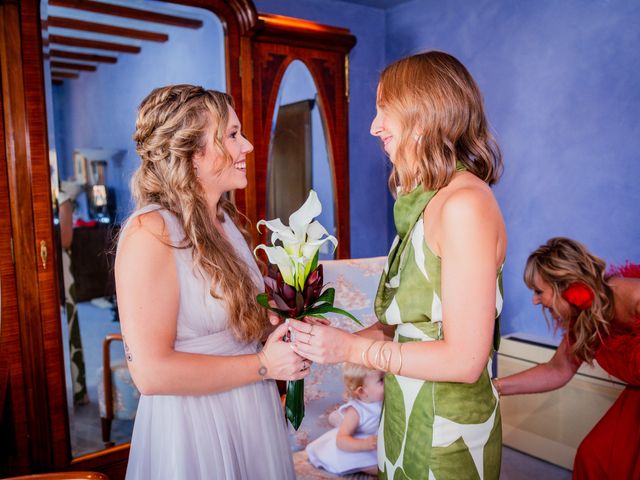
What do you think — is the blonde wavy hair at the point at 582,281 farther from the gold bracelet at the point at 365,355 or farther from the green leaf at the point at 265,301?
the green leaf at the point at 265,301

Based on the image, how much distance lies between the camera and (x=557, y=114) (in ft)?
10.4

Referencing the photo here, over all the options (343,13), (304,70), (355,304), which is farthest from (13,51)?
(343,13)

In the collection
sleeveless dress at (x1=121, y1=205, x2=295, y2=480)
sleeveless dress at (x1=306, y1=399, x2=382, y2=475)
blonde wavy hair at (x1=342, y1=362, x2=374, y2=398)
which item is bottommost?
sleeveless dress at (x1=306, y1=399, x2=382, y2=475)

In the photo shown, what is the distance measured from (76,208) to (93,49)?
747 mm

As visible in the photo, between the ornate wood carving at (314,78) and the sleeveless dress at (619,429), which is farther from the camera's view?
the ornate wood carving at (314,78)

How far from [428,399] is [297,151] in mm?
2125

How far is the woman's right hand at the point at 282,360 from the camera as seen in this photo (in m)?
1.40

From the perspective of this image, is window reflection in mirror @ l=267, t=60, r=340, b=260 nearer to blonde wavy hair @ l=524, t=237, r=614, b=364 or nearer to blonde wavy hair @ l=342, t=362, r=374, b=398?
blonde wavy hair @ l=342, t=362, r=374, b=398

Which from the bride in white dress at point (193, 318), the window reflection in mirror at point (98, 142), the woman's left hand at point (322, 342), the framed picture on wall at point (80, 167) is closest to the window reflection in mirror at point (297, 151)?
the window reflection in mirror at point (98, 142)

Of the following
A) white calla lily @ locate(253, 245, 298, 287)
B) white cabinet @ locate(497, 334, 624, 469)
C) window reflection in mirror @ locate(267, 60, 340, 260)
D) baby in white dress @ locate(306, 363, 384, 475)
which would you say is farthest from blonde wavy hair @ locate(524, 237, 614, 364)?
white calla lily @ locate(253, 245, 298, 287)

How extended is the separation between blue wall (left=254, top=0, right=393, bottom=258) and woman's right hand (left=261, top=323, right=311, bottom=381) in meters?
2.72

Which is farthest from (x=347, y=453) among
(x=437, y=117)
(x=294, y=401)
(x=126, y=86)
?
(x=126, y=86)

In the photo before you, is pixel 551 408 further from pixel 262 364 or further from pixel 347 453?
pixel 262 364

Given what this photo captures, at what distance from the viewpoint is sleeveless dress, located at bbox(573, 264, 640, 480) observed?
200 cm
